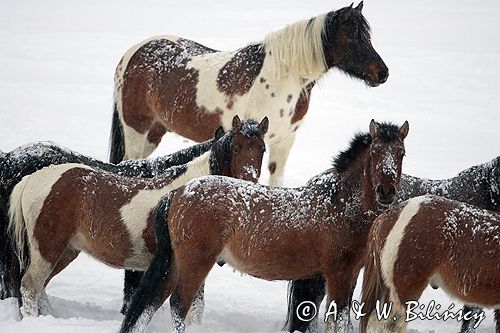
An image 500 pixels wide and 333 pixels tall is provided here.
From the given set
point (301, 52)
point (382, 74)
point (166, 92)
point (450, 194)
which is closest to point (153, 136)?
point (166, 92)

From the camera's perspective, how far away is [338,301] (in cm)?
592

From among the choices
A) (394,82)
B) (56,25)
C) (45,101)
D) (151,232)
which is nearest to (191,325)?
(151,232)

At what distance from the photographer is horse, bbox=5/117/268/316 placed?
6.36 metres

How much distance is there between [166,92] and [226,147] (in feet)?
7.94

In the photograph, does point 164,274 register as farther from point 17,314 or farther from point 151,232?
point 17,314

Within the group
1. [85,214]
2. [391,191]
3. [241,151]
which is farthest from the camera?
[241,151]

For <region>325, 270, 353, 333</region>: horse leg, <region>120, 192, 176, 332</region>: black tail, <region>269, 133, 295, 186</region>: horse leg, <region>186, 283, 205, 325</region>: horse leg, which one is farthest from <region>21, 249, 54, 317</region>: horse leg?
<region>269, 133, 295, 186</region>: horse leg

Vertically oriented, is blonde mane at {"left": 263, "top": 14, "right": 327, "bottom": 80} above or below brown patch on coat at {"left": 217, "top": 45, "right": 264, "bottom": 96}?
above

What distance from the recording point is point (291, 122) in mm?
8328

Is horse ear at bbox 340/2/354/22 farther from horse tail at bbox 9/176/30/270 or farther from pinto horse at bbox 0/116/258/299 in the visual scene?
horse tail at bbox 9/176/30/270

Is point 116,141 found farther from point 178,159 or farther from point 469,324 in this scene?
point 469,324

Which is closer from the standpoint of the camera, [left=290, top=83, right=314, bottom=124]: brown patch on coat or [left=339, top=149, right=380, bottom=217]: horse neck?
[left=339, top=149, right=380, bottom=217]: horse neck

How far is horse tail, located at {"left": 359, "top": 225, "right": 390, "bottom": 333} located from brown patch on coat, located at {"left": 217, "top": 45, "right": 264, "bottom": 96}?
3063 millimetres

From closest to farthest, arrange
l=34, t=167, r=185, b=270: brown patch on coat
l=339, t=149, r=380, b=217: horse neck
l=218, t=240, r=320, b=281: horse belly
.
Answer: l=218, t=240, r=320, b=281: horse belly
l=339, t=149, r=380, b=217: horse neck
l=34, t=167, r=185, b=270: brown patch on coat
